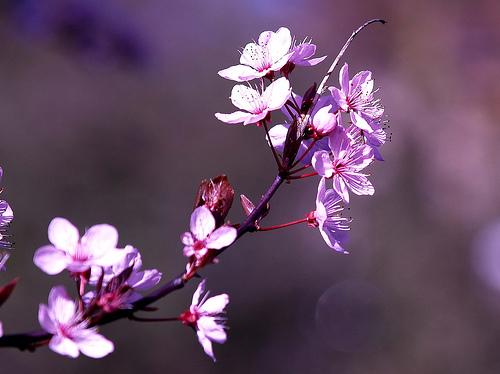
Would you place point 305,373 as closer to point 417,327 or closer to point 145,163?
point 417,327

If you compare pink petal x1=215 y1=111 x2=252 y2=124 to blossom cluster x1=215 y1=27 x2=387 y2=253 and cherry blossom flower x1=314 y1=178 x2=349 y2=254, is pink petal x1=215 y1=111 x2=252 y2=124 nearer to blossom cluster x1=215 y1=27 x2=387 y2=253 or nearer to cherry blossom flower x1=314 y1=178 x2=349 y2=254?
blossom cluster x1=215 y1=27 x2=387 y2=253

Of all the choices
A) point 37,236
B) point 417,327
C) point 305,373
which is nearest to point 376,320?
point 417,327

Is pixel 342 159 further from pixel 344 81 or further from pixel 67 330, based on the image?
pixel 67 330

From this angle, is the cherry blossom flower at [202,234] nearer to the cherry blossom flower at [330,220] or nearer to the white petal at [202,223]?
the white petal at [202,223]

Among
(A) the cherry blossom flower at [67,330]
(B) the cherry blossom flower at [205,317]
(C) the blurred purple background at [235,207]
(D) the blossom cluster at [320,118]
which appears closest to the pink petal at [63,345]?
(A) the cherry blossom flower at [67,330]

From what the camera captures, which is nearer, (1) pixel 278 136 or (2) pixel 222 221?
(2) pixel 222 221

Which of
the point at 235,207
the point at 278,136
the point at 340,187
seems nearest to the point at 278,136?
the point at 278,136

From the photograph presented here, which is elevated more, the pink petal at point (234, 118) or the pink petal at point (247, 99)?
the pink petal at point (247, 99)
